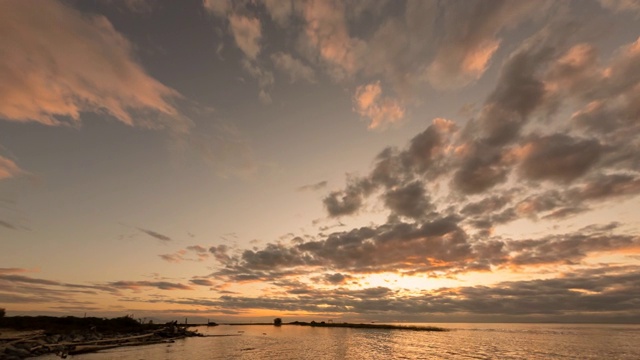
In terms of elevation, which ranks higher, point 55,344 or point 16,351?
point 55,344

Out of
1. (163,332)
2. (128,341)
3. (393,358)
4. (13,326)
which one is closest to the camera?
(393,358)

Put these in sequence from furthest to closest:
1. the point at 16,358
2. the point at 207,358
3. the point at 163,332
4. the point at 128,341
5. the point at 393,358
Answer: the point at 163,332 → the point at 128,341 → the point at 393,358 → the point at 207,358 → the point at 16,358

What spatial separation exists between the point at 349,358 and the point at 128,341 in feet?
194

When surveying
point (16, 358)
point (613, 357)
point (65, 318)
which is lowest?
point (613, 357)

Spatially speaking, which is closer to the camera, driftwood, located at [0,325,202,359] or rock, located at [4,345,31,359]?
rock, located at [4,345,31,359]

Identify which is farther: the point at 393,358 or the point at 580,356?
the point at 580,356

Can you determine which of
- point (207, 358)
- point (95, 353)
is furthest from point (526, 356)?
point (95, 353)

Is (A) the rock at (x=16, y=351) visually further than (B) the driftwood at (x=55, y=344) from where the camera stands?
No

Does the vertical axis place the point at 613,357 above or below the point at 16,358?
below

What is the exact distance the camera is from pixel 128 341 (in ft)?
280

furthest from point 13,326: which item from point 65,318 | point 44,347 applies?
point 44,347

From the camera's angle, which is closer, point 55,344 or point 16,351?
point 16,351

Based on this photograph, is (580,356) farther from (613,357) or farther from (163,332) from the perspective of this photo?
(163,332)

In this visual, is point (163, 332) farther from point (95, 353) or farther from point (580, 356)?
point (580, 356)
